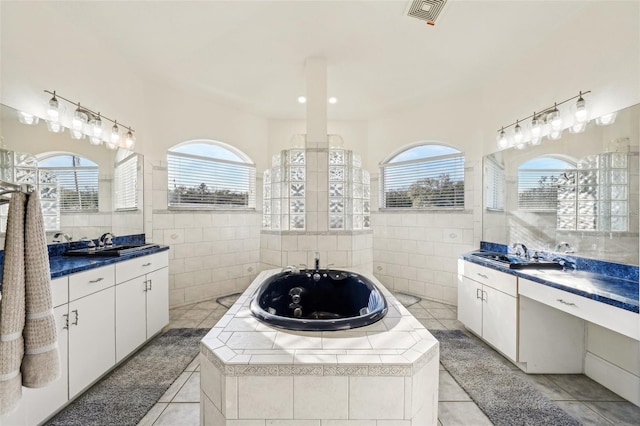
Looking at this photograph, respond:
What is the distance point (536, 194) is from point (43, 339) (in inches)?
128

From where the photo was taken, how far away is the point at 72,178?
2111mm

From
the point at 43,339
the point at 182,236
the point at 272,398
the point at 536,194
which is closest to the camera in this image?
the point at 43,339

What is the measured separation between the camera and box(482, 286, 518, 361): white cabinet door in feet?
6.52

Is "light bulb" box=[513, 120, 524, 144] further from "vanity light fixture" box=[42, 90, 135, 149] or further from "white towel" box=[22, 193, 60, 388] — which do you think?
"vanity light fixture" box=[42, 90, 135, 149]

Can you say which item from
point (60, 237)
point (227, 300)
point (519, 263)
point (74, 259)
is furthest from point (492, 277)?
point (60, 237)

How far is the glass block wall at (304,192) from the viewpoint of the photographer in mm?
2877

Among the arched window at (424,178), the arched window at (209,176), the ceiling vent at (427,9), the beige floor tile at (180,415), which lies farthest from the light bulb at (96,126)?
the arched window at (424,178)

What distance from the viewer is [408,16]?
2012mm

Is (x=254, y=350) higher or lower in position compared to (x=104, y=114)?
lower

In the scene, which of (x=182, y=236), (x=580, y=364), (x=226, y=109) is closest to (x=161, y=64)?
(x=226, y=109)

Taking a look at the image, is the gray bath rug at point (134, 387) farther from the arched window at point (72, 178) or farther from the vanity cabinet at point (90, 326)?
the arched window at point (72, 178)

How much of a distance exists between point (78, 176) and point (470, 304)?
11.8 ft

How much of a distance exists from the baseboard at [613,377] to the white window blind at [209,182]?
3.71m

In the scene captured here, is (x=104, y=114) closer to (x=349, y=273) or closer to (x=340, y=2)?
(x=340, y=2)
